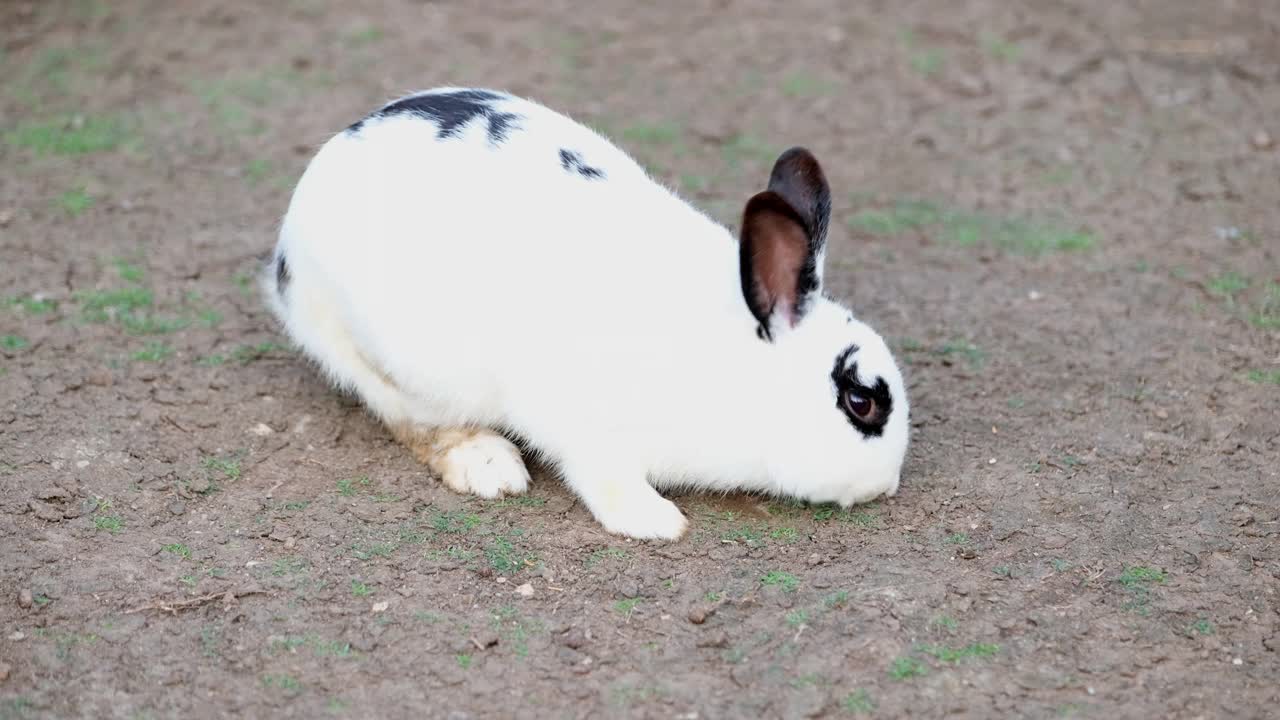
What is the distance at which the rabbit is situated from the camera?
3.79 m

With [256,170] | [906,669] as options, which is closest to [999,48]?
[256,170]

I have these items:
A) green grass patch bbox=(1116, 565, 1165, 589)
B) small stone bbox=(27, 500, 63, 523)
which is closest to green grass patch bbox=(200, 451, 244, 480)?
small stone bbox=(27, 500, 63, 523)

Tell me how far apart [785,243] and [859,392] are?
459mm

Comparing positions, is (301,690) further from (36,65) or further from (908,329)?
(36,65)

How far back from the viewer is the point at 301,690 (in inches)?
132

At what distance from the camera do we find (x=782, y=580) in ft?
12.4

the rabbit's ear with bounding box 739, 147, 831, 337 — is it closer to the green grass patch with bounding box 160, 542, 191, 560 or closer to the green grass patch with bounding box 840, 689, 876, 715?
the green grass patch with bounding box 840, 689, 876, 715

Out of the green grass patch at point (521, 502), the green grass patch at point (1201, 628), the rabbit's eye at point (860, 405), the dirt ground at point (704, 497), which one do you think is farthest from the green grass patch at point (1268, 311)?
the green grass patch at point (521, 502)

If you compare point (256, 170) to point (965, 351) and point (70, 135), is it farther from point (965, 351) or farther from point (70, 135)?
point (965, 351)

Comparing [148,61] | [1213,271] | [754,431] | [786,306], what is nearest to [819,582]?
[754,431]

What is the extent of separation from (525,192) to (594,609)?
3.90 feet

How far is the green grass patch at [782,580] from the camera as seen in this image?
3.73m

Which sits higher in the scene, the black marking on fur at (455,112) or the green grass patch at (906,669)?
the black marking on fur at (455,112)

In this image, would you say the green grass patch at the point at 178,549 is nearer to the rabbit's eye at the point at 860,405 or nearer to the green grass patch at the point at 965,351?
the rabbit's eye at the point at 860,405
